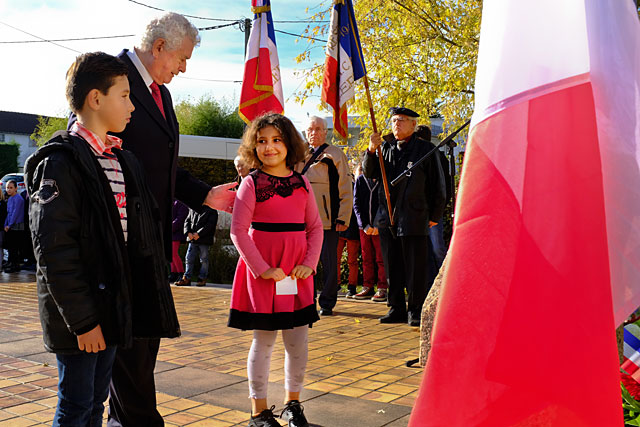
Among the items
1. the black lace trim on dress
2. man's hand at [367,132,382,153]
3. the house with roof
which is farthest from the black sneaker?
the house with roof

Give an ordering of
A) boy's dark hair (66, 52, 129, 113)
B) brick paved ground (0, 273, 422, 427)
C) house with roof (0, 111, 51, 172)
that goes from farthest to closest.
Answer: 1. house with roof (0, 111, 51, 172)
2. brick paved ground (0, 273, 422, 427)
3. boy's dark hair (66, 52, 129, 113)

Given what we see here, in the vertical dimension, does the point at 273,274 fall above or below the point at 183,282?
above

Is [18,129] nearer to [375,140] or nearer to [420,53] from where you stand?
[420,53]

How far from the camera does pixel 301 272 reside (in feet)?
12.8

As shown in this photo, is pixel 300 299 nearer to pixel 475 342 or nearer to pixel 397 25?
pixel 475 342

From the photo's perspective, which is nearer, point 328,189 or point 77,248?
point 77,248

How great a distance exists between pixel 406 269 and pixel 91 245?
5053mm

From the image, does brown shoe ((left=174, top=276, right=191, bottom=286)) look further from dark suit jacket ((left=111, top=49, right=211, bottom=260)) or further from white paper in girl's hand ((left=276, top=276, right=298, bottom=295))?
dark suit jacket ((left=111, top=49, right=211, bottom=260))

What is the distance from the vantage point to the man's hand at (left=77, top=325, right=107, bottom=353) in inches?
96.8

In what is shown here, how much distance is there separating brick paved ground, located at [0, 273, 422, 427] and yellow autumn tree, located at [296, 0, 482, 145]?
548 centimetres

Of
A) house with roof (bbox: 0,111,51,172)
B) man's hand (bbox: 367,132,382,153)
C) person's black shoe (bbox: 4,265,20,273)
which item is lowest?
person's black shoe (bbox: 4,265,20,273)

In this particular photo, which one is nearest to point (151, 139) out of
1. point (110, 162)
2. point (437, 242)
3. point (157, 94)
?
point (157, 94)

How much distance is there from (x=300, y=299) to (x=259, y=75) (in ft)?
10.7

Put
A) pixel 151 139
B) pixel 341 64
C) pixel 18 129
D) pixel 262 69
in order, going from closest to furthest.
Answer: pixel 151 139 → pixel 262 69 → pixel 341 64 → pixel 18 129
